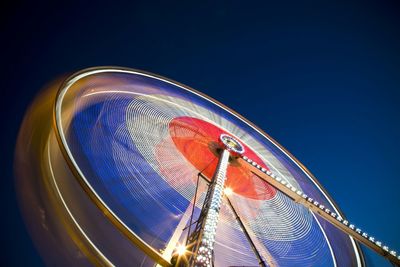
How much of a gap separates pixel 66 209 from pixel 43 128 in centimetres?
112

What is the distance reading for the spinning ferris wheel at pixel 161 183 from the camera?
2.67 metres

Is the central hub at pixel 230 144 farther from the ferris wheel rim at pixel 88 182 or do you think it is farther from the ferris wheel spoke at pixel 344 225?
the ferris wheel rim at pixel 88 182

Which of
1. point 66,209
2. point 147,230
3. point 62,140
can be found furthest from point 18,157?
point 147,230

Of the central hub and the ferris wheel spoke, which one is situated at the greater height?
the central hub

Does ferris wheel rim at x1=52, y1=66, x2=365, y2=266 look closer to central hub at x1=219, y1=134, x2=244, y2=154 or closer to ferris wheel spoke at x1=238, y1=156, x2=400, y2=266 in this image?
ferris wheel spoke at x1=238, y1=156, x2=400, y2=266

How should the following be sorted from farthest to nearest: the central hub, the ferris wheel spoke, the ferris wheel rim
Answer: the central hub
the ferris wheel spoke
the ferris wheel rim

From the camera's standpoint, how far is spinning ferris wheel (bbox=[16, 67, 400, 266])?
8.75ft

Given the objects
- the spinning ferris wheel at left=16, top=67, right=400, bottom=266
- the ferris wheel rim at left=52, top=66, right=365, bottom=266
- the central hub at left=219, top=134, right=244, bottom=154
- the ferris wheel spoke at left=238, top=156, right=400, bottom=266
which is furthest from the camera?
the central hub at left=219, top=134, right=244, bottom=154

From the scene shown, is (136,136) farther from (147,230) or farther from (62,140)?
(62,140)

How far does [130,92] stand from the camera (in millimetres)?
4805

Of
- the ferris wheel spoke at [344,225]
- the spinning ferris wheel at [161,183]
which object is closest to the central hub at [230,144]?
the spinning ferris wheel at [161,183]

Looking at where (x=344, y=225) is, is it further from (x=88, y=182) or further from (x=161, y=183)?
(x=88, y=182)

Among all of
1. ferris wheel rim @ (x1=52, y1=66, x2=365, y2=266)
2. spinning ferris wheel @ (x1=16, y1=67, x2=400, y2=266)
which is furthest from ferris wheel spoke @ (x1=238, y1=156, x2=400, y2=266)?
ferris wheel rim @ (x1=52, y1=66, x2=365, y2=266)

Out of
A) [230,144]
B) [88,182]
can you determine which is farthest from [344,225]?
[88,182]
